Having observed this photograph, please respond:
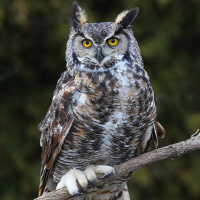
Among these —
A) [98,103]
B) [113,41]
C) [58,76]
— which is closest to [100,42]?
[113,41]

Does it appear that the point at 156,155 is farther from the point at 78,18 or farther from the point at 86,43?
the point at 78,18

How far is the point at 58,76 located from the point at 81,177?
1.66 m

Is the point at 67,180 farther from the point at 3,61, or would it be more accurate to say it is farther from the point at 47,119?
the point at 3,61

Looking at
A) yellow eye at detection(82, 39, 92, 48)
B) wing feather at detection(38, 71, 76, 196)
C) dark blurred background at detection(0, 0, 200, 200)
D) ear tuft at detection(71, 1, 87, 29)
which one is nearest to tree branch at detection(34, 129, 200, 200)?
wing feather at detection(38, 71, 76, 196)

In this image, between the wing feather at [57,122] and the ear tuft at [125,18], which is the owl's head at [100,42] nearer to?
the ear tuft at [125,18]

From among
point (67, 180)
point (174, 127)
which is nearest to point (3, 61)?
point (174, 127)

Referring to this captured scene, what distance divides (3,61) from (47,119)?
1.59 metres

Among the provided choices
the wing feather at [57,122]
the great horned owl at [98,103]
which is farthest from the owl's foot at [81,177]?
the wing feather at [57,122]

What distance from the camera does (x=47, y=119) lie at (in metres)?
2.41

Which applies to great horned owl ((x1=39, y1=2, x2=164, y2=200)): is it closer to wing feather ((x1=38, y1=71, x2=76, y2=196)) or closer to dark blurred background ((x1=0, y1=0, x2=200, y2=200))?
wing feather ((x1=38, y1=71, x2=76, y2=196))

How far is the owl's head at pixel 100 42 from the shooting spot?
220 centimetres

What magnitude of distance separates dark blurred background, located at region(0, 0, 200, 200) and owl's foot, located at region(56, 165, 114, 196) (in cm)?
128

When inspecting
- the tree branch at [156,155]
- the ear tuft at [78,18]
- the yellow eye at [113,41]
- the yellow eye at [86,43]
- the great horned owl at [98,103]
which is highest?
the ear tuft at [78,18]

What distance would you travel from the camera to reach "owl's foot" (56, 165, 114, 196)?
227cm
